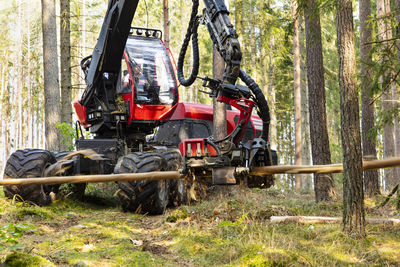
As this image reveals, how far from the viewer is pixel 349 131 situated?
17.0ft

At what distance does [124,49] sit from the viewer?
872 cm

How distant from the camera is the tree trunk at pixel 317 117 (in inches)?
364

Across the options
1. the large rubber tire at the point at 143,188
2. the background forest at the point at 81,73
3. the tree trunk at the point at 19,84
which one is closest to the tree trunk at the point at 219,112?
the large rubber tire at the point at 143,188

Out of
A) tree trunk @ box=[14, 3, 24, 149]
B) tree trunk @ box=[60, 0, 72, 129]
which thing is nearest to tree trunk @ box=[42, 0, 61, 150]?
tree trunk @ box=[60, 0, 72, 129]

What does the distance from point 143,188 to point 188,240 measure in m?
2.41

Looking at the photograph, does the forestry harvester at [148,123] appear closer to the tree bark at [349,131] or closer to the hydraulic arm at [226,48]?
the hydraulic arm at [226,48]

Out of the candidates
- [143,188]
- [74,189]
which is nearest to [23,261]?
[143,188]

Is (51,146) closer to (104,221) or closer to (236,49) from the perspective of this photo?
(104,221)

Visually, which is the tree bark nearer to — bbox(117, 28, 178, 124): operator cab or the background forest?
bbox(117, 28, 178, 124): operator cab

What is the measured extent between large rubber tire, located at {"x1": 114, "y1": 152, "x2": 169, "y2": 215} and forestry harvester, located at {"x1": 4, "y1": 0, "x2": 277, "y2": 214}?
2 centimetres

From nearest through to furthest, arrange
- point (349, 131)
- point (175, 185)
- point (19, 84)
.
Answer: point (349, 131) < point (175, 185) < point (19, 84)

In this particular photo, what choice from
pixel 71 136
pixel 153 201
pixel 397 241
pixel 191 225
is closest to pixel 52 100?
pixel 71 136

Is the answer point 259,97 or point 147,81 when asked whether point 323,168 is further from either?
point 147,81

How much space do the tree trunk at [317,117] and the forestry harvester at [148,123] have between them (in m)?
1.92
